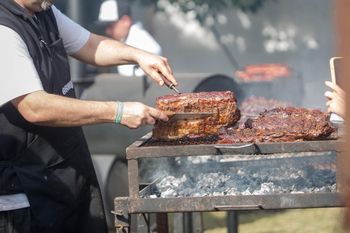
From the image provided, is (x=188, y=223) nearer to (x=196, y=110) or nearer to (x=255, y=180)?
(x=255, y=180)

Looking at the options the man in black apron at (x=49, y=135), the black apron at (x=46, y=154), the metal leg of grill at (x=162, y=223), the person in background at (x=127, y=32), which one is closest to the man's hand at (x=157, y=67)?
the man in black apron at (x=49, y=135)

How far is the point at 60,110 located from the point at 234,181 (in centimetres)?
109

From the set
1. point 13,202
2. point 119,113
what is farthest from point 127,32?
point 119,113

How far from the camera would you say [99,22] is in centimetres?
1103

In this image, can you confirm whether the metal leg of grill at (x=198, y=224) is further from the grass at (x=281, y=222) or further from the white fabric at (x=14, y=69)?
the white fabric at (x=14, y=69)

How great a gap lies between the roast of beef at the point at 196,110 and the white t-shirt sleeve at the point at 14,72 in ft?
2.29

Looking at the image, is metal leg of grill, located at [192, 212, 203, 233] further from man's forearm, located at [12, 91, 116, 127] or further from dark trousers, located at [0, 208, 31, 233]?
man's forearm, located at [12, 91, 116, 127]

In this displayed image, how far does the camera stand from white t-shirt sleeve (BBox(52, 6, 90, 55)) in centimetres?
455

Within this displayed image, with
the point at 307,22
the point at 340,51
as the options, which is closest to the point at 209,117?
the point at 340,51

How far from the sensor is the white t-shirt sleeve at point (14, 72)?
375 centimetres

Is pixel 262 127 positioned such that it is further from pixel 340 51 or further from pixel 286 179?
pixel 340 51

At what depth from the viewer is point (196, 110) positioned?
4.21 metres

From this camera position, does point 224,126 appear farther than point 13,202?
Yes

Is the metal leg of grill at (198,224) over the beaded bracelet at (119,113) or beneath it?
beneath
